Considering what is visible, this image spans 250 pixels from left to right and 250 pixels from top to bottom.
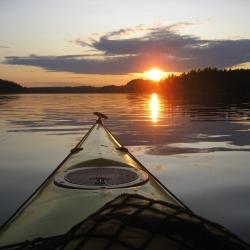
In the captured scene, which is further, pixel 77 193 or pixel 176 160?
pixel 176 160

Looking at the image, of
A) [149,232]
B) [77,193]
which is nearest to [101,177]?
[77,193]

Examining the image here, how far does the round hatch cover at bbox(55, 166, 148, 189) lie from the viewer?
5016 millimetres

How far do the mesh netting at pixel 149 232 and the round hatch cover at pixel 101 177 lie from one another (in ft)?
8.29

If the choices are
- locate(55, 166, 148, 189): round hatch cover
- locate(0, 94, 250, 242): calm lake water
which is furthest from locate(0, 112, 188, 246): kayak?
locate(0, 94, 250, 242): calm lake water

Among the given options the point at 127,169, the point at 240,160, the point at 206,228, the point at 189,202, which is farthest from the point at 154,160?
the point at 206,228

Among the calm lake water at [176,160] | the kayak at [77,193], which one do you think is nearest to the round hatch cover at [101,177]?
the kayak at [77,193]

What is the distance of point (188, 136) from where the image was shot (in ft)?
52.4

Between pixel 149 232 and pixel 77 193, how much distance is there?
2672 mm

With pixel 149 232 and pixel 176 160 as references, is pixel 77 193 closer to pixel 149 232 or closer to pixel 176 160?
pixel 149 232

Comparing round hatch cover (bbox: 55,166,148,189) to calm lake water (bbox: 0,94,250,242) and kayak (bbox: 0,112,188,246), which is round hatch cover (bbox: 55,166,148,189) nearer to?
kayak (bbox: 0,112,188,246)

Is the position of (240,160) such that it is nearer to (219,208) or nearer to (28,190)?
(219,208)

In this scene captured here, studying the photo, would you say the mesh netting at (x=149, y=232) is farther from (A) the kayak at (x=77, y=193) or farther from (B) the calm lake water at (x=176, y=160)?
(B) the calm lake water at (x=176, y=160)

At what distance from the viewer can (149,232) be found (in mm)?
2119

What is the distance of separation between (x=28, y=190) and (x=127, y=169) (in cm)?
302
